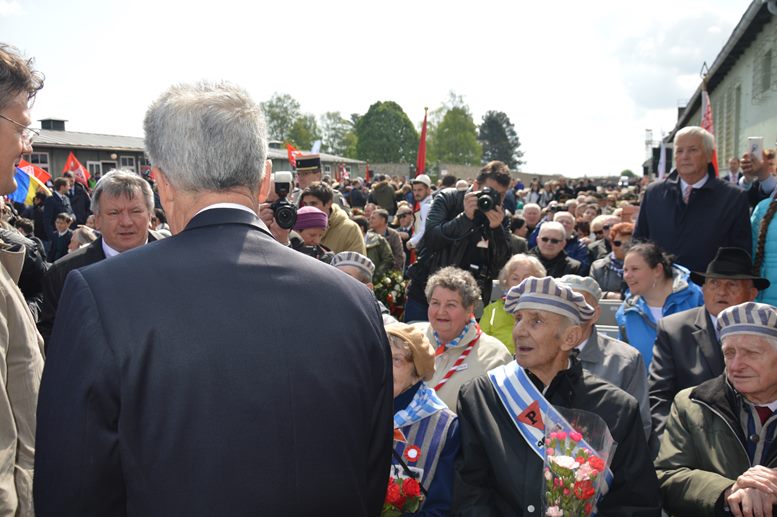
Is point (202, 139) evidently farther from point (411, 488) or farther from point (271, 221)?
point (271, 221)

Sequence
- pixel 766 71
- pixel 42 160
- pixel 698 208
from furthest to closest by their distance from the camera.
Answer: pixel 42 160
pixel 766 71
pixel 698 208

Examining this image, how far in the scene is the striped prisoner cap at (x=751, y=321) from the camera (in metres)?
3.46

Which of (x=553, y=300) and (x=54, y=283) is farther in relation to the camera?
(x=54, y=283)

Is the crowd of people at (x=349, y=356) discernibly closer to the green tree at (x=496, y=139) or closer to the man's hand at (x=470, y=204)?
Answer: the man's hand at (x=470, y=204)

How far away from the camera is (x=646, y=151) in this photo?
80.4 meters

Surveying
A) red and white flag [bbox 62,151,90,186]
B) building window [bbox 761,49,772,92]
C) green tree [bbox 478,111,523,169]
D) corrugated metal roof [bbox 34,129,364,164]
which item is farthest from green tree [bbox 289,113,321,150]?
building window [bbox 761,49,772,92]

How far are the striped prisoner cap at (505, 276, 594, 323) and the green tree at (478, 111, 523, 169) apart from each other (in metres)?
124

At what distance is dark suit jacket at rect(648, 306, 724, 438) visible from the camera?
4.18 m

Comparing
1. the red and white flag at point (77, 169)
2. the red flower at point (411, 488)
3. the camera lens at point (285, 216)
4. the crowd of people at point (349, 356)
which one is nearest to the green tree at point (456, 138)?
the red and white flag at point (77, 169)

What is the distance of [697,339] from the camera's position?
4.29 metres

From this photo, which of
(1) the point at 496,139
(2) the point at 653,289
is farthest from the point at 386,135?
(2) the point at 653,289

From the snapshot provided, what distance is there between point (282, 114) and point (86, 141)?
68538 millimetres

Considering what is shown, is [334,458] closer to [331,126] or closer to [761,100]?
[761,100]

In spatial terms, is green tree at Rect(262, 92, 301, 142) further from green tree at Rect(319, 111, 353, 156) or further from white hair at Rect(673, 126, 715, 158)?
white hair at Rect(673, 126, 715, 158)
